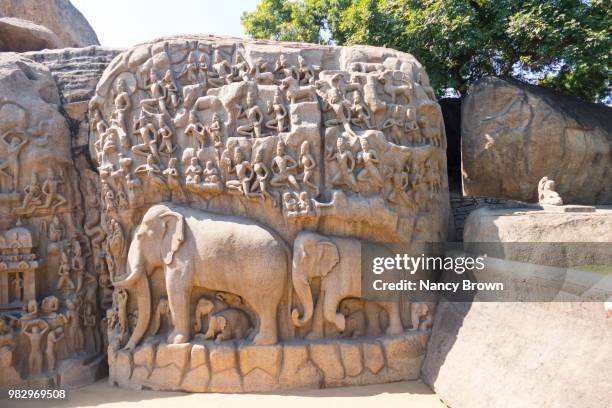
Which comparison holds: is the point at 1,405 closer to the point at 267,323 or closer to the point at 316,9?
the point at 267,323

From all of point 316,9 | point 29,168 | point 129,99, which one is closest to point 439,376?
point 129,99

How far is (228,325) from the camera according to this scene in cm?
511

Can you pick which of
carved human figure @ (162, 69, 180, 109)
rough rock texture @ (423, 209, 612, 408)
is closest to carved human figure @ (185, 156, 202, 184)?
carved human figure @ (162, 69, 180, 109)

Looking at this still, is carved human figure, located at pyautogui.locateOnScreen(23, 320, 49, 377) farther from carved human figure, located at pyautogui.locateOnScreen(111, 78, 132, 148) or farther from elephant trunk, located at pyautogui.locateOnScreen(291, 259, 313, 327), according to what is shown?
elephant trunk, located at pyautogui.locateOnScreen(291, 259, 313, 327)

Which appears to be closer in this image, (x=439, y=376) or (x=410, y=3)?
(x=439, y=376)

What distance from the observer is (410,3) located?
995 cm

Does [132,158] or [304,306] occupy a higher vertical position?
[132,158]

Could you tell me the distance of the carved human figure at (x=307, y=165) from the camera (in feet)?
17.0

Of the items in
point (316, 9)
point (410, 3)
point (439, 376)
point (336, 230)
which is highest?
point (316, 9)

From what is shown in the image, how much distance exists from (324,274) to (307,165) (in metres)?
1.32

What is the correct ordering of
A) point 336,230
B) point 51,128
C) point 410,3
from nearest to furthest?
point 336,230, point 51,128, point 410,3

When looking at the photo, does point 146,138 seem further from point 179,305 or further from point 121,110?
point 179,305

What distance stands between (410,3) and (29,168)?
852 cm

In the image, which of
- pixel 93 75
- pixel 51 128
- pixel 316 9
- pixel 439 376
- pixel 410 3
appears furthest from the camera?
pixel 316 9
